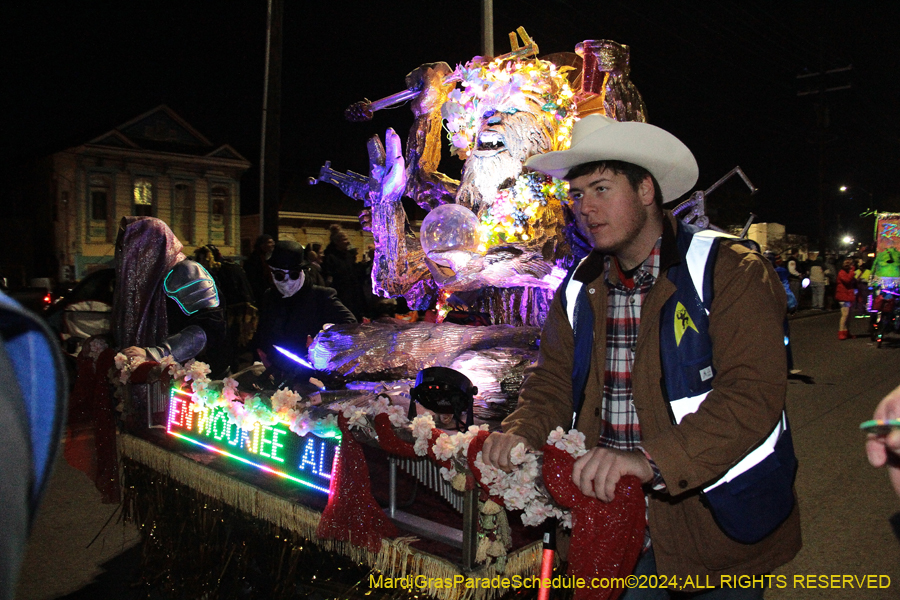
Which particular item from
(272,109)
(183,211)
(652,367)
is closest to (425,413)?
(652,367)

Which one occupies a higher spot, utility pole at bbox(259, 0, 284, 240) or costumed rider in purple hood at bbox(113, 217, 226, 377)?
utility pole at bbox(259, 0, 284, 240)

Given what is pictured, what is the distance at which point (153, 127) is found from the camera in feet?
100.0

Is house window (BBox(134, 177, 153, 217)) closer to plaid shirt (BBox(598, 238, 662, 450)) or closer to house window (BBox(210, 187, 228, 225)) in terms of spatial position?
house window (BBox(210, 187, 228, 225))

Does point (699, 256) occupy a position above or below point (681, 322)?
above

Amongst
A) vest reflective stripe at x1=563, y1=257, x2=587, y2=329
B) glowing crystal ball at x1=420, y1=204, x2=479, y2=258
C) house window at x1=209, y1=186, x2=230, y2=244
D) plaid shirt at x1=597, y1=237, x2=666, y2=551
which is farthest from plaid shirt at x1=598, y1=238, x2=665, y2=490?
house window at x1=209, y1=186, x2=230, y2=244

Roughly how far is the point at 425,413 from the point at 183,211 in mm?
30215

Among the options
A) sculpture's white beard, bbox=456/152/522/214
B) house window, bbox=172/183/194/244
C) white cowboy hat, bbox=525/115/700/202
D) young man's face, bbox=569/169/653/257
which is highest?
house window, bbox=172/183/194/244

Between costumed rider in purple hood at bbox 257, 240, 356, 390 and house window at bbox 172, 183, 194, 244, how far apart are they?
27.3 meters

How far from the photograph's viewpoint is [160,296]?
4.12 meters

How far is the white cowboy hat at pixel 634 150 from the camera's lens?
2.00 meters

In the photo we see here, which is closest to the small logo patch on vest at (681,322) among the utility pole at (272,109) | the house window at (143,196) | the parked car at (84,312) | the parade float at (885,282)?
the parked car at (84,312)

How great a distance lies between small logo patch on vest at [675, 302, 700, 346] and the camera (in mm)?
1800

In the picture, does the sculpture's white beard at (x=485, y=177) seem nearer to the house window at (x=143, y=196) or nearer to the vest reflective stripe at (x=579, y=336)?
the vest reflective stripe at (x=579, y=336)

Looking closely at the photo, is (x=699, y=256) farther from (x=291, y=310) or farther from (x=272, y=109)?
(x=272, y=109)
